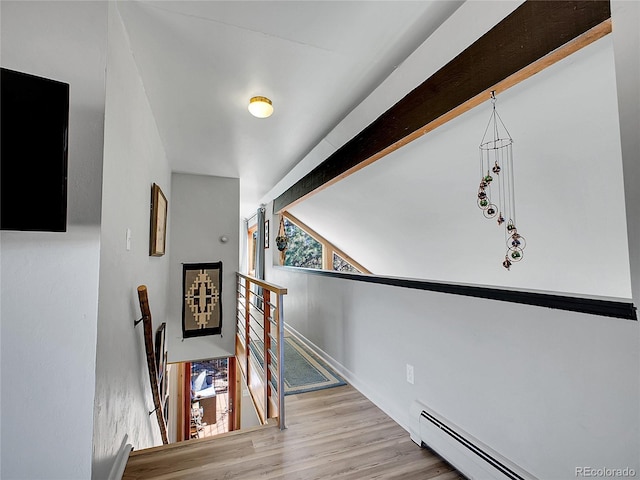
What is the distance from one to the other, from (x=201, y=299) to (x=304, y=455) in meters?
2.92

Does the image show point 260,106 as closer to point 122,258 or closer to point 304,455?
point 122,258

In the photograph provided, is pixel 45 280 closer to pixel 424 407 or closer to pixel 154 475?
pixel 154 475

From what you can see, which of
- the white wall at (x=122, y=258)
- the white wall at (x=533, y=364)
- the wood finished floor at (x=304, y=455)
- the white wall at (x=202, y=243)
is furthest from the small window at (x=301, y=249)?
the wood finished floor at (x=304, y=455)

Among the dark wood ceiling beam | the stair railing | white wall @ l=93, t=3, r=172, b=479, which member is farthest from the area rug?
the dark wood ceiling beam

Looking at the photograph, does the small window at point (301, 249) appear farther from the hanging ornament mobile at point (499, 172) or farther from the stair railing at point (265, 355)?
the hanging ornament mobile at point (499, 172)

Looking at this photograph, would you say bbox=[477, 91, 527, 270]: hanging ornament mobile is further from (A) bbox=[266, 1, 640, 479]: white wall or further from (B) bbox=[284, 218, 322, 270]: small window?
(B) bbox=[284, 218, 322, 270]: small window

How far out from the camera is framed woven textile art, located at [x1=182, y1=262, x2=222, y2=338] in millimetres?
4258

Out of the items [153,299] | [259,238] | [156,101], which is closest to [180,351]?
[153,299]

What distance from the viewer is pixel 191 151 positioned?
3.41 metres

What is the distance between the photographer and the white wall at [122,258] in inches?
53.6

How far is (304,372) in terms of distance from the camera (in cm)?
318

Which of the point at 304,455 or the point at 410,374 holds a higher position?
the point at 410,374

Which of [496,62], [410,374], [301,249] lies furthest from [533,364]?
[301,249]

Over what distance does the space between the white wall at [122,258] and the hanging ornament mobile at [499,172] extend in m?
1.94
